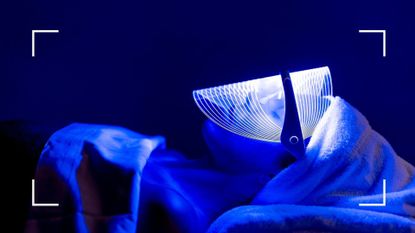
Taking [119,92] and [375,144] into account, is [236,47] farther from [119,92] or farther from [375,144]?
[375,144]

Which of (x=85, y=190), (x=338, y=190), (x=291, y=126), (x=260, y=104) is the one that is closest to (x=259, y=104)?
(x=260, y=104)

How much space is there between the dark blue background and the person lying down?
10.4 inches

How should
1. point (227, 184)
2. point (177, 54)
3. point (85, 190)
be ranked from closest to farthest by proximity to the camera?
1. point (85, 190)
2. point (227, 184)
3. point (177, 54)

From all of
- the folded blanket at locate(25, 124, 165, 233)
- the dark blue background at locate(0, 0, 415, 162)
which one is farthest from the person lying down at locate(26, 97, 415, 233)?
the dark blue background at locate(0, 0, 415, 162)

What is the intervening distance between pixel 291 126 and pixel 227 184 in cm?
16

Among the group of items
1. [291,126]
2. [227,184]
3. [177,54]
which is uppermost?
[177,54]

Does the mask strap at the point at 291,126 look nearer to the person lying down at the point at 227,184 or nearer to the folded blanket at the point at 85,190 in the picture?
the person lying down at the point at 227,184

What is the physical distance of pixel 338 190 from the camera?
0.98m

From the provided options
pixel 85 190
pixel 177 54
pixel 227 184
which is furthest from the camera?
pixel 177 54

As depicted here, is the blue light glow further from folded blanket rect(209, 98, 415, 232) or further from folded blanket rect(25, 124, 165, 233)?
folded blanket rect(25, 124, 165, 233)

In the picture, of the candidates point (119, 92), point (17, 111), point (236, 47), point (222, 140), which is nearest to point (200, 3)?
point (236, 47)

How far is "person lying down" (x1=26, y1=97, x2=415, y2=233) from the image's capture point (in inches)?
35.3

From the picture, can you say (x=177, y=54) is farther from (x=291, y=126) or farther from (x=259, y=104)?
(x=291, y=126)

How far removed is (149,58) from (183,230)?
565 millimetres
